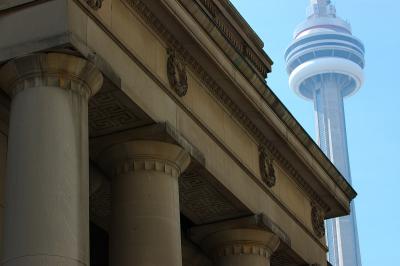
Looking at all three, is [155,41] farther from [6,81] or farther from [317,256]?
[317,256]

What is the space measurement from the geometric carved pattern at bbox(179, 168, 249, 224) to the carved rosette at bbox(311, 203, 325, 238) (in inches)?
309

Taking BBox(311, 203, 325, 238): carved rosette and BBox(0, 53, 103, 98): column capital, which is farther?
BBox(311, 203, 325, 238): carved rosette

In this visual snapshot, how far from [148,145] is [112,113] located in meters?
1.85

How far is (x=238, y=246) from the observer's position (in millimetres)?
41438

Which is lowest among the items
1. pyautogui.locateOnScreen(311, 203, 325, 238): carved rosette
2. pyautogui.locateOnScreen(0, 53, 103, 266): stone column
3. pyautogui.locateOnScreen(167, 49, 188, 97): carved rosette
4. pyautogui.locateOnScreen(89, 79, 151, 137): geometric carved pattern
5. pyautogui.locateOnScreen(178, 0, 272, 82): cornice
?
pyautogui.locateOnScreen(0, 53, 103, 266): stone column

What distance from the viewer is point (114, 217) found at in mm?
34594

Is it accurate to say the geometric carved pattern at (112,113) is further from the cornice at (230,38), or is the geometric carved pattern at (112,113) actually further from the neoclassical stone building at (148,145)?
the cornice at (230,38)

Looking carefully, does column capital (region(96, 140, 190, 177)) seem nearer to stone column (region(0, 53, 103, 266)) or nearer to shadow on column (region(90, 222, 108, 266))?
stone column (region(0, 53, 103, 266))

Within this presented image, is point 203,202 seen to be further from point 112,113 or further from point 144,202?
point 112,113

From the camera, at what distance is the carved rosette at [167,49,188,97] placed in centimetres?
3588

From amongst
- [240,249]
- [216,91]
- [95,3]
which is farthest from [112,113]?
[240,249]

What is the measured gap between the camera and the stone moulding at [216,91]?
3466cm

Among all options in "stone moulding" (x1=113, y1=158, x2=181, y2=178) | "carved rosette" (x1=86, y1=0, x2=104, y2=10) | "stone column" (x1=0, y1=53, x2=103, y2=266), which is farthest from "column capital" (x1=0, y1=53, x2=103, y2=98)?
"stone moulding" (x1=113, y1=158, x2=181, y2=178)

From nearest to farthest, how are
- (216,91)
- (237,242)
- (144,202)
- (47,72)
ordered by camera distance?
1. (47,72)
2. (144,202)
3. (216,91)
4. (237,242)
